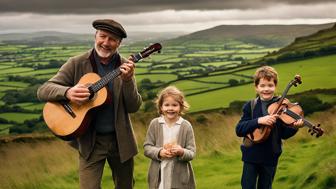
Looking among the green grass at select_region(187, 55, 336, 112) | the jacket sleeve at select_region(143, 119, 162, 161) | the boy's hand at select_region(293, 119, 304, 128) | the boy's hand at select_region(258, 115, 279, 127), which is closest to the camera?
the boy's hand at select_region(293, 119, 304, 128)

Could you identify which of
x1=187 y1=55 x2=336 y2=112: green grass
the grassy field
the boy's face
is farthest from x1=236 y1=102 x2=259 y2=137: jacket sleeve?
x1=187 y1=55 x2=336 y2=112: green grass

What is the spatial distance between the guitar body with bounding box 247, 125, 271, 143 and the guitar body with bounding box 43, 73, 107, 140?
68.5 inches

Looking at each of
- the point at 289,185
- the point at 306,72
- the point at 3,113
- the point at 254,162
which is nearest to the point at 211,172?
the point at 289,185

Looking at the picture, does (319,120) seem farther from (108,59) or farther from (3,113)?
(3,113)

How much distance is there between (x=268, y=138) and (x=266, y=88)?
1.94 feet

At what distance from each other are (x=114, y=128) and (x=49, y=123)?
71cm

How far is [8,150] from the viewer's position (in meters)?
8.41

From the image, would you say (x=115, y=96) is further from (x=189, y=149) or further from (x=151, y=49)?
(x=189, y=149)

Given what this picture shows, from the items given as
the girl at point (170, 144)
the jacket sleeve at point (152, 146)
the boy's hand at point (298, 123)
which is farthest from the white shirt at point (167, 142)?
the boy's hand at point (298, 123)

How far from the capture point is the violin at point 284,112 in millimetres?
4535

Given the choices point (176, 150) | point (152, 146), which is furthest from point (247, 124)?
point (152, 146)

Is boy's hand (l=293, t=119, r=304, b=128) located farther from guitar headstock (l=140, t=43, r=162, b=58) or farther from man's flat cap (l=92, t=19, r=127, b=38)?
man's flat cap (l=92, t=19, r=127, b=38)

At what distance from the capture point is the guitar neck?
178 inches

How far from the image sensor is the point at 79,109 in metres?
4.67
